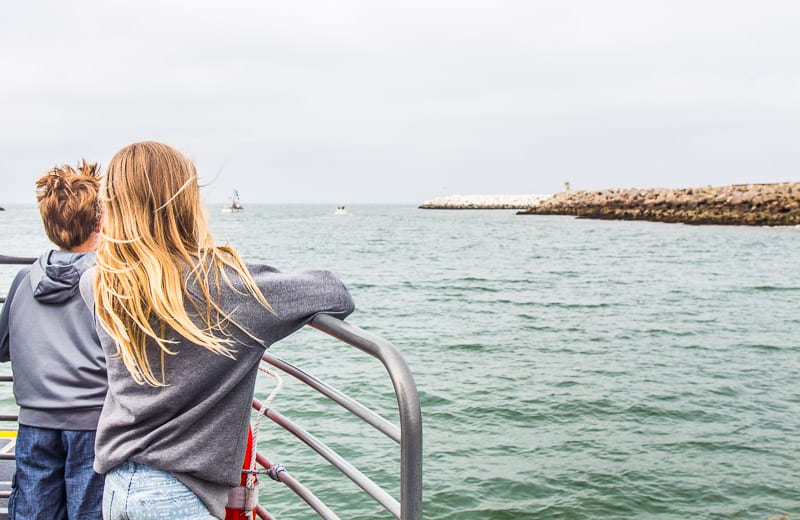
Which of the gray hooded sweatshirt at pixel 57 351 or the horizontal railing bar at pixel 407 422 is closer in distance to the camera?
the horizontal railing bar at pixel 407 422

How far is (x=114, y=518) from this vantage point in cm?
157

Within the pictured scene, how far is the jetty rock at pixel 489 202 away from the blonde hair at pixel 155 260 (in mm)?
157632

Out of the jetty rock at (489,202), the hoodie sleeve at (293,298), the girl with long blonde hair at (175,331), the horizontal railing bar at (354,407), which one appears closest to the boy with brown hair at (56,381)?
the girl with long blonde hair at (175,331)

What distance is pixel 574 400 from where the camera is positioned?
10.7 m

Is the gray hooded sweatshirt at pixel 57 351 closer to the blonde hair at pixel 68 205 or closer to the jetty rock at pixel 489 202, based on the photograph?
the blonde hair at pixel 68 205

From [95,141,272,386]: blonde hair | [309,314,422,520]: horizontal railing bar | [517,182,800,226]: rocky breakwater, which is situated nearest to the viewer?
[309,314,422,520]: horizontal railing bar

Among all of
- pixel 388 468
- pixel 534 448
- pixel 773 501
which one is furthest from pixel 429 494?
pixel 773 501

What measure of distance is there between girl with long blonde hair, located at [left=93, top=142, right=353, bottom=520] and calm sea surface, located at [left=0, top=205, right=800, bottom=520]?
21 cm

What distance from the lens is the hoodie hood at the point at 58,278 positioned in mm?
1967

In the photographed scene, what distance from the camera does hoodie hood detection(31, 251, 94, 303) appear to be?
6.45 ft

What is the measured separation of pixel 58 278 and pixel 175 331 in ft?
2.21

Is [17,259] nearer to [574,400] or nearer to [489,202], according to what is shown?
[574,400]

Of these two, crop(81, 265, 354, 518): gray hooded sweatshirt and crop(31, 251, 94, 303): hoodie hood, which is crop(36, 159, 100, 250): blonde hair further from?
crop(81, 265, 354, 518): gray hooded sweatshirt

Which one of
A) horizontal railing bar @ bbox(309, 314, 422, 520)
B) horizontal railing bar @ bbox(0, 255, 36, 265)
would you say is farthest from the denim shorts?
horizontal railing bar @ bbox(0, 255, 36, 265)
